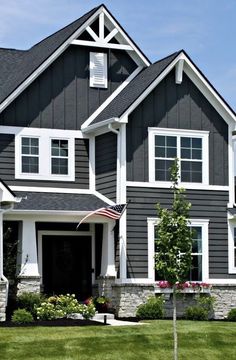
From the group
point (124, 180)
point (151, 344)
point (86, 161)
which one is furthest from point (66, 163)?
point (151, 344)

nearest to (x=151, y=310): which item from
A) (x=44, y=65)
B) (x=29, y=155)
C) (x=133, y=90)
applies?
(x=29, y=155)

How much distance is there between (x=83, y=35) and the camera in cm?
3117

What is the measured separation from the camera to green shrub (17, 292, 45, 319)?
87.4ft

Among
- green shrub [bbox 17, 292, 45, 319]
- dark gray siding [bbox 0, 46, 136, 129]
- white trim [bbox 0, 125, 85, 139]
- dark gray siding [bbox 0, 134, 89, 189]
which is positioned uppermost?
dark gray siding [bbox 0, 46, 136, 129]

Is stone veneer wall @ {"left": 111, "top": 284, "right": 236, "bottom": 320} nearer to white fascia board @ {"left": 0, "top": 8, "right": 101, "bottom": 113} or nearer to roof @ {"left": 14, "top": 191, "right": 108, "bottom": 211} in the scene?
roof @ {"left": 14, "top": 191, "right": 108, "bottom": 211}

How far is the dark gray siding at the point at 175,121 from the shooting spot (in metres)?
28.9

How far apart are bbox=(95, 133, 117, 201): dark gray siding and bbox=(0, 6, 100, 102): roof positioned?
3254mm

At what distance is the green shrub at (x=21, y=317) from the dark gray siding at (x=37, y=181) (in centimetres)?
534

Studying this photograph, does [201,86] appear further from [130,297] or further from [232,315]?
[232,315]

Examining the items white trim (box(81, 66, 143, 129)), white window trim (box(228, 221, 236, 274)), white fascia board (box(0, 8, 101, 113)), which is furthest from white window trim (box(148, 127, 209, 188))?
white fascia board (box(0, 8, 101, 113))

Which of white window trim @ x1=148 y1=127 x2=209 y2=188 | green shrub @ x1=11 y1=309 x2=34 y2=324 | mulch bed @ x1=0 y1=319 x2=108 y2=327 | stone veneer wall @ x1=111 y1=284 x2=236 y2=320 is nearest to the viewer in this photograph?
mulch bed @ x1=0 y1=319 x2=108 y2=327

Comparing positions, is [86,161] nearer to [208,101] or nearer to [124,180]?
[124,180]

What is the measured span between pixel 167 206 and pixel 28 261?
4.77 metres

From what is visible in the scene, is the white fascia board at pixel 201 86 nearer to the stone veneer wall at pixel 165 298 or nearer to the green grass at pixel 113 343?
the stone veneer wall at pixel 165 298
